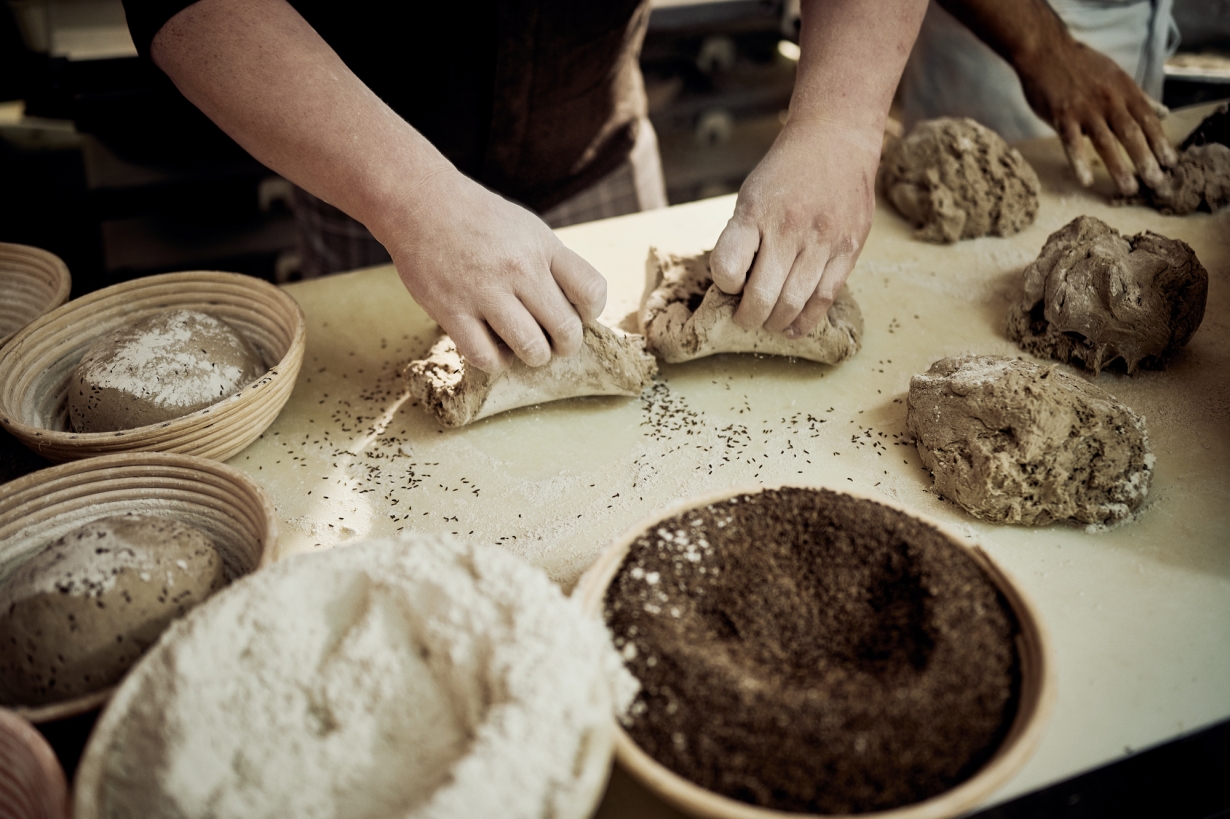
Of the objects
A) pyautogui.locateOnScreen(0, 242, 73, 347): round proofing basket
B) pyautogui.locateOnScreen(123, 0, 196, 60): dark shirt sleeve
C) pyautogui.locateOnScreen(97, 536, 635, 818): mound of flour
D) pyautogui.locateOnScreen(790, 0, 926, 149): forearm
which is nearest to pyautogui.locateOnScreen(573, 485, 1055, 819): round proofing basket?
pyautogui.locateOnScreen(97, 536, 635, 818): mound of flour

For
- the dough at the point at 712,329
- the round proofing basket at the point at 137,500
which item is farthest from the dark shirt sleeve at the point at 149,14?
the dough at the point at 712,329

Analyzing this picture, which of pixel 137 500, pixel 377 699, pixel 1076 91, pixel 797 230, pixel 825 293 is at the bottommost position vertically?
pixel 137 500

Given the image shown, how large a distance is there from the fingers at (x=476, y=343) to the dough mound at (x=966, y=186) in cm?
135

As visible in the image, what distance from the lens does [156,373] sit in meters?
1.55

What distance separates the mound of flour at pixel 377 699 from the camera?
0.87 m

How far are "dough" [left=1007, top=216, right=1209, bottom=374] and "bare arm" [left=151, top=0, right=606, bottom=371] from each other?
3.58 ft

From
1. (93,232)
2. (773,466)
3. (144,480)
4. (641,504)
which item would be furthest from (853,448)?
(93,232)

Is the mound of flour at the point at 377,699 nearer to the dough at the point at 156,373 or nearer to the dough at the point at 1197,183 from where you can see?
the dough at the point at 156,373

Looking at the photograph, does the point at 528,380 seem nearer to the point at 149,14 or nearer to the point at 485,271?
the point at 485,271

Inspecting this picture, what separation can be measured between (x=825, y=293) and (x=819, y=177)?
248mm

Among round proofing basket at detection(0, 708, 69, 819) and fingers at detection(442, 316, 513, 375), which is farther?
fingers at detection(442, 316, 513, 375)

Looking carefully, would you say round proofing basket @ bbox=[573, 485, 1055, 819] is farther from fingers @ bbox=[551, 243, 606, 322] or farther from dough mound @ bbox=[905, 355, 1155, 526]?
fingers @ bbox=[551, 243, 606, 322]

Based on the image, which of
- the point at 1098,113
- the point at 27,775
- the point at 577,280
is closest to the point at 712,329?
the point at 577,280

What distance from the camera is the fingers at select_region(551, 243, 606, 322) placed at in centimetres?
155
